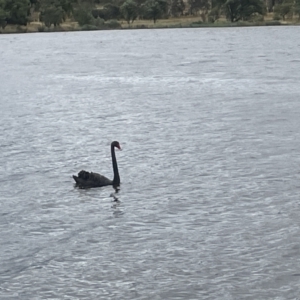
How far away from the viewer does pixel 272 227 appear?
11977 mm

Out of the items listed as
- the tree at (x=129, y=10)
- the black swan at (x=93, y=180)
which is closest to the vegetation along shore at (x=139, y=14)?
the tree at (x=129, y=10)

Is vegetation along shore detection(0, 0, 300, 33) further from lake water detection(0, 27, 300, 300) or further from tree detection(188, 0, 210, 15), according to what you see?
lake water detection(0, 27, 300, 300)

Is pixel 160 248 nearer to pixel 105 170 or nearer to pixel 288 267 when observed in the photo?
pixel 288 267

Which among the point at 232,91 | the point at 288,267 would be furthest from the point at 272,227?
the point at 232,91

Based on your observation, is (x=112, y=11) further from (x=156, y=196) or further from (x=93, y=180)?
(x=156, y=196)

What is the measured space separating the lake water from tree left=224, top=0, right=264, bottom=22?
72.4 meters

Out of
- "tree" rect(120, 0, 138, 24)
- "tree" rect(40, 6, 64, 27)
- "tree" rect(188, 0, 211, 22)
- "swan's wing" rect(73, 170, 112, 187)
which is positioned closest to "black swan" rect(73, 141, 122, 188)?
"swan's wing" rect(73, 170, 112, 187)

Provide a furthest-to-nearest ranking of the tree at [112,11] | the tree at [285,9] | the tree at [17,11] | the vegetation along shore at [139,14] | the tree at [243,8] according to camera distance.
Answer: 1. the tree at [112,11]
2. the tree at [17,11]
3. the vegetation along shore at [139,14]
4. the tree at [285,9]
5. the tree at [243,8]

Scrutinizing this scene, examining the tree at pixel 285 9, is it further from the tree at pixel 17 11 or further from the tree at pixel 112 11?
the tree at pixel 17 11

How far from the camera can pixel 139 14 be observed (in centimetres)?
11700

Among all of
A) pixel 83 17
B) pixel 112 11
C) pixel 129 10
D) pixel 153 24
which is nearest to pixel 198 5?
pixel 112 11

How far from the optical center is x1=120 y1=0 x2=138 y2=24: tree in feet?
368

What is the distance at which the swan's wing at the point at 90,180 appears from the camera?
14867 mm

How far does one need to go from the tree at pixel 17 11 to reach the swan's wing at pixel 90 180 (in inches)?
3794
